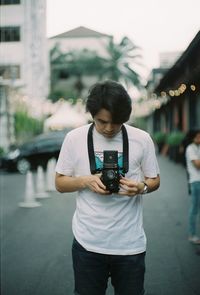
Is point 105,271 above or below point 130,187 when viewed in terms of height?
below

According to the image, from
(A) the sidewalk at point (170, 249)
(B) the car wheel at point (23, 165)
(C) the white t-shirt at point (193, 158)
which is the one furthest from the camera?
(B) the car wheel at point (23, 165)

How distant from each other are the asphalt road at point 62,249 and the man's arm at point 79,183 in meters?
0.87

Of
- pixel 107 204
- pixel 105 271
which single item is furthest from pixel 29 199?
pixel 107 204

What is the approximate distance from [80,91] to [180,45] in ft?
178

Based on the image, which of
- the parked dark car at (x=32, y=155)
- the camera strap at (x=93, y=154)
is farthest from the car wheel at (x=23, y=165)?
the camera strap at (x=93, y=154)

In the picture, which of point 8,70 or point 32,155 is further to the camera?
point 32,155

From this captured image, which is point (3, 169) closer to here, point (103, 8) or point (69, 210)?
point (69, 210)

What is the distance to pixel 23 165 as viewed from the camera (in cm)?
1734

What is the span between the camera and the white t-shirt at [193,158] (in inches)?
217

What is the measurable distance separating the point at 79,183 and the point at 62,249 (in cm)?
354

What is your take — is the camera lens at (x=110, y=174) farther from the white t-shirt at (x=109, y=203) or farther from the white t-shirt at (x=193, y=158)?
the white t-shirt at (x=193, y=158)

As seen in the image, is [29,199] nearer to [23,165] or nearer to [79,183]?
[79,183]

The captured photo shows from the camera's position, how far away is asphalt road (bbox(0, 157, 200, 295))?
4.20 m

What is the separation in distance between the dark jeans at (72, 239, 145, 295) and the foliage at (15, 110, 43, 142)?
2090cm
